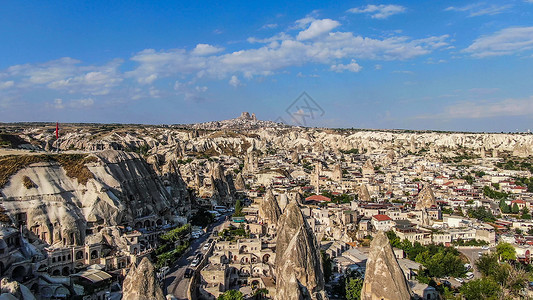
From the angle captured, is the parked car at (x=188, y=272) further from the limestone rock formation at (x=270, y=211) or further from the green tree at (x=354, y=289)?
the limestone rock formation at (x=270, y=211)

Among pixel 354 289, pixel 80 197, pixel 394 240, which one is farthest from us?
pixel 394 240

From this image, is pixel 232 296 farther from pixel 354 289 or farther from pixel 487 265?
pixel 487 265

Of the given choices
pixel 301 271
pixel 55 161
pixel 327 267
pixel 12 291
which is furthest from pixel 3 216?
pixel 327 267

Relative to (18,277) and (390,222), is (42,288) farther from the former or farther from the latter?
(390,222)

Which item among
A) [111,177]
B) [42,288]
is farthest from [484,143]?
[42,288]

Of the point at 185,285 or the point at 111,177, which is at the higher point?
the point at 111,177

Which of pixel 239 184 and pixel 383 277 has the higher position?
pixel 383 277
